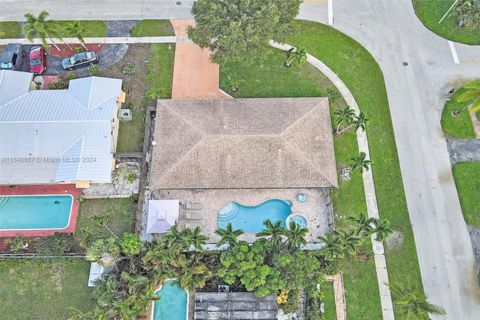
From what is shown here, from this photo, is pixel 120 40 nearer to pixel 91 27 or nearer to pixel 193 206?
pixel 91 27

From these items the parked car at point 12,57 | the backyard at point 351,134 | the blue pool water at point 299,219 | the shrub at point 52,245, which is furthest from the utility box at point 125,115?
the blue pool water at point 299,219

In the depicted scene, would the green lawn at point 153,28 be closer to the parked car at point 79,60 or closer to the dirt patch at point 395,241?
the parked car at point 79,60

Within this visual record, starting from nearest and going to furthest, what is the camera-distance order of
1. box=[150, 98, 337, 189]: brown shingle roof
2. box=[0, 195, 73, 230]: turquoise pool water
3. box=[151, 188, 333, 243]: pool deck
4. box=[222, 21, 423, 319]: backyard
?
1. box=[222, 21, 423, 319]: backyard
2. box=[150, 98, 337, 189]: brown shingle roof
3. box=[151, 188, 333, 243]: pool deck
4. box=[0, 195, 73, 230]: turquoise pool water

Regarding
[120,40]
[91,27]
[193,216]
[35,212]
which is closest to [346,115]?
[193,216]

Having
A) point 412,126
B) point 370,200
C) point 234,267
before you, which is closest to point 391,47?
point 412,126

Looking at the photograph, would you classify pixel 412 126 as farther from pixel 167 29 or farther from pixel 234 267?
pixel 167 29

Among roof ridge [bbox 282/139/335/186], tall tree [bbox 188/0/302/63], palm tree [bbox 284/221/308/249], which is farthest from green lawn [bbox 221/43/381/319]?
palm tree [bbox 284/221/308/249]

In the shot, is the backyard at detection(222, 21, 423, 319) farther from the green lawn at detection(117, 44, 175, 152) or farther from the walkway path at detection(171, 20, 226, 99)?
the green lawn at detection(117, 44, 175, 152)
